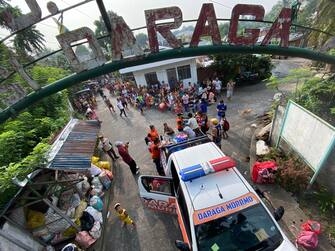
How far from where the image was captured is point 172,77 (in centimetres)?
1780

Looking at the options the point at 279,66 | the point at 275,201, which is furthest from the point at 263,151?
the point at 279,66

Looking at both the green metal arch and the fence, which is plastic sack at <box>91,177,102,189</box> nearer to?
the green metal arch

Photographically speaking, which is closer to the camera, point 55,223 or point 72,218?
point 55,223

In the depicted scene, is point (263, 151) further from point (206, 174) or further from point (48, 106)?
point (48, 106)

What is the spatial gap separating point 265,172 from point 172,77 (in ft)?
42.9

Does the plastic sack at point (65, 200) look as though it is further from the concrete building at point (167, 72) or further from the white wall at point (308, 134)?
the concrete building at point (167, 72)

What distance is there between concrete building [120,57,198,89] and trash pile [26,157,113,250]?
39.2 feet

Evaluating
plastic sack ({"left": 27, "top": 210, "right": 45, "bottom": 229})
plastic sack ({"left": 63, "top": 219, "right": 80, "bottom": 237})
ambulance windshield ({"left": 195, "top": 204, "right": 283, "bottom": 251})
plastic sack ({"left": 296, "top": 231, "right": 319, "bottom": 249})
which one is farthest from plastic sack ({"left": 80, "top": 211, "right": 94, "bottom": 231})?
plastic sack ({"left": 296, "top": 231, "right": 319, "bottom": 249})

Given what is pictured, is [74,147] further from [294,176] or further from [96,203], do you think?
[294,176]

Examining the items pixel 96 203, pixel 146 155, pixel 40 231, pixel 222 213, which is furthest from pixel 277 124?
pixel 40 231

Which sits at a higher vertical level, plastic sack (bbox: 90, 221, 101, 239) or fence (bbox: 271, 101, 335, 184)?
fence (bbox: 271, 101, 335, 184)

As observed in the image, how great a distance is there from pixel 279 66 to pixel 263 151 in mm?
17790

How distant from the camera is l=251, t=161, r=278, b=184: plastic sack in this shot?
6.39m

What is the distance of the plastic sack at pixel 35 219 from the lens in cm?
555
